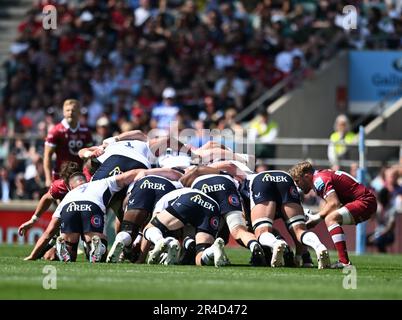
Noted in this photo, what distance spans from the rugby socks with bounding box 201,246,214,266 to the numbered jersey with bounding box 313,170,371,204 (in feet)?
5.19

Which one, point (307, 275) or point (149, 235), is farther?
point (149, 235)

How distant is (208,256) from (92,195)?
5.80ft

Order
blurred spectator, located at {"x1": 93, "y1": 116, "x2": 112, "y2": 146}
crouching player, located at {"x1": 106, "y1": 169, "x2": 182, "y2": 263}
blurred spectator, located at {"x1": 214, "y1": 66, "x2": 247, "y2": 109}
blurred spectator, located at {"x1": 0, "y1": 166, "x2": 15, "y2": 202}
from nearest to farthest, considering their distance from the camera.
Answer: crouching player, located at {"x1": 106, "y1": 169, "x2": 182, "y2": 263}
blurred spectator, located at {"x1": 93, "y1": 116, "x2": 112, "y2": 146}
blurred spectator, located at {"x1": 0, "y1": 166, "x2": 15, "y2": 202}
blurred spectator, located at {"x1": 214, "y1": 66, "x2": 247, "y2": 109}

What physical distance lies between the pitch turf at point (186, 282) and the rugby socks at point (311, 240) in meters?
0.31

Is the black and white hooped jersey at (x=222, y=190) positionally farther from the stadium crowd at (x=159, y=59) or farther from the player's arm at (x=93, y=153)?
the stadium crowd at (x=159, y=59)

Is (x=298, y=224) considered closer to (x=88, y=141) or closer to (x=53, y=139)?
(x=88, y=141)

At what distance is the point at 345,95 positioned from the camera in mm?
26828

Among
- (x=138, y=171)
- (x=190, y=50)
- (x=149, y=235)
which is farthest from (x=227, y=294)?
(x=190, y=50)

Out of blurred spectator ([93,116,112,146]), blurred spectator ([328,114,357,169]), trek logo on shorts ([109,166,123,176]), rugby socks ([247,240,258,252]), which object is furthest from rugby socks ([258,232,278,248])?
blurred spectator ([328,114,357,169])

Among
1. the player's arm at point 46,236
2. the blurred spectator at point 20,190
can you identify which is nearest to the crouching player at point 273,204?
the player's arm at point 46,236

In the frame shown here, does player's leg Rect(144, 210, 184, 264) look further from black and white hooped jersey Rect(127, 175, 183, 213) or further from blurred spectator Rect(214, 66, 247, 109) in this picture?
blurred spectator Rect(214, 66, 247, 109)

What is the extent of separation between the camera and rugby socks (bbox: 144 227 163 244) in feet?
47.0
